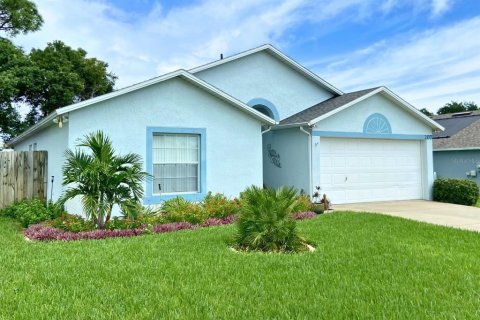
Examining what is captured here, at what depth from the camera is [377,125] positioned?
51.9ft

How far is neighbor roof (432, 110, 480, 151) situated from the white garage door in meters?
7.25

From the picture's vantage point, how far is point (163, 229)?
970cm

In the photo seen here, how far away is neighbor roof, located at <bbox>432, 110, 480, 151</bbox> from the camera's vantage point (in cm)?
2247

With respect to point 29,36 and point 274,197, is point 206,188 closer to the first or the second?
point 274,197

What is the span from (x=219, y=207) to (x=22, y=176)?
21.8 ft

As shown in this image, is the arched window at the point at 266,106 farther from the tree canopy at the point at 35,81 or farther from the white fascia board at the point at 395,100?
the tree canopy at the point at 35,81

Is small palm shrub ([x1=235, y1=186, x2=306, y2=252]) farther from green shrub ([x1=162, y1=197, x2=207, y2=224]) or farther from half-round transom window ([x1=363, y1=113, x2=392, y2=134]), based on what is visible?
half-round transom window ([x1=363, y1=113, x2=392, y2=134])

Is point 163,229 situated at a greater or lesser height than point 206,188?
lesser

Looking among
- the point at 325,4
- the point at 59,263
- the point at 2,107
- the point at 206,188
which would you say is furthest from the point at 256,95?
the point at 2,107

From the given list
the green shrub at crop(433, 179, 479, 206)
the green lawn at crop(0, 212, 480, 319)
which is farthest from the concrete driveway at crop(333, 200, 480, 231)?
the green lawn at crop(0, 212, 480, 319)

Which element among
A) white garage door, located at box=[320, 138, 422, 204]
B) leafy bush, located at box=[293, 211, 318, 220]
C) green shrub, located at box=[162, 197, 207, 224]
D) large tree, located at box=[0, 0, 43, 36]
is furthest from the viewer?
large tree, located at box=[0, 0, 43, 36]

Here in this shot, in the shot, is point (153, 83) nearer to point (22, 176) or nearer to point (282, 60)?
point (22, 176)

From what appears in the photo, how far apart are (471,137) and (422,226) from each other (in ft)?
51.8

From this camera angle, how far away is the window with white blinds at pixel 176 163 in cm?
1230
